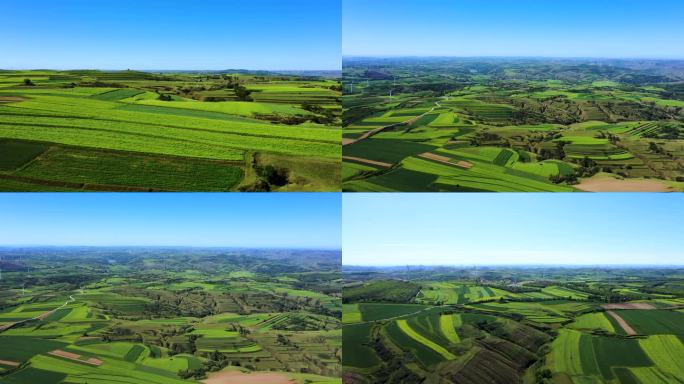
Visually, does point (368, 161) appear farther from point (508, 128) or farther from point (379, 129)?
point (508, 128)

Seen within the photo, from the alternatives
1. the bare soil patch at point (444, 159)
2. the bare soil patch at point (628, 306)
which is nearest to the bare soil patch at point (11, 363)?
the bare soil patch at point (444, 159)

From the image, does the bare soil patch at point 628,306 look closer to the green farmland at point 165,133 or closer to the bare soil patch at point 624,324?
the bare soil patch at point 624,324

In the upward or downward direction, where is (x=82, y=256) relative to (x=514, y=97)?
downward

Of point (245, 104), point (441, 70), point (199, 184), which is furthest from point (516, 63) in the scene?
point (199, 184)

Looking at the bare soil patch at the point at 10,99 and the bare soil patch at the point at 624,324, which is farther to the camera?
the bare soil patch at the point at 624,324

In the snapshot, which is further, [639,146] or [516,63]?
[516,63]

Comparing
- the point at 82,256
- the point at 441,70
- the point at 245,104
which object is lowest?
the point at 82,256

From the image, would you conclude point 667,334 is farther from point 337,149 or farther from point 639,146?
point 337,149
